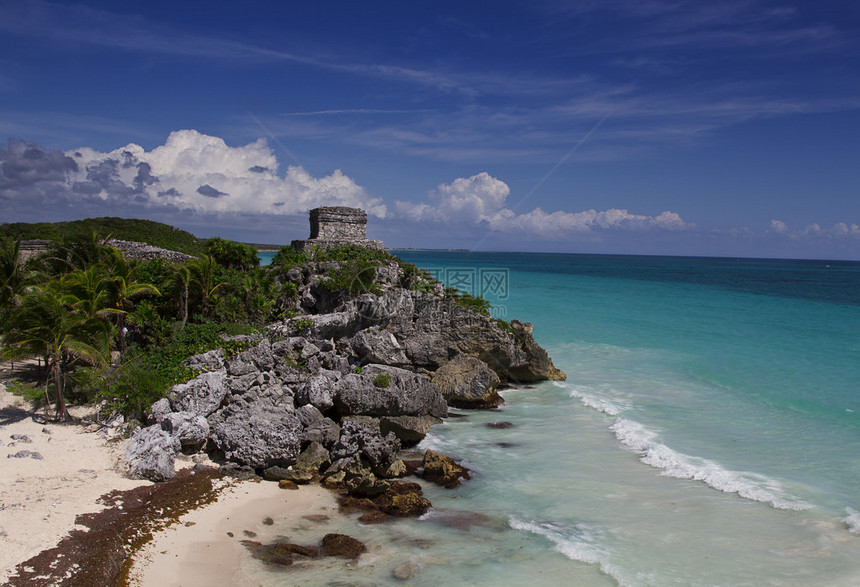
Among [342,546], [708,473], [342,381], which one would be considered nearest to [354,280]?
[342,381]

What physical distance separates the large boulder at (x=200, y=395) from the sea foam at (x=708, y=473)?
8267 millimetres

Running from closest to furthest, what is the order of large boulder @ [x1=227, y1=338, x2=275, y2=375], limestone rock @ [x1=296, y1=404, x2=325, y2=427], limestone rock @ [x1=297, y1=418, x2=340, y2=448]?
limestone rock @ [x1=297, y1=418, x2=340, y2=448]
limestone rock @ [x1=296, y1=404, x2=325, y2=427]
large boulder @ [x1=227, y1=338, x2=275, y2=375]

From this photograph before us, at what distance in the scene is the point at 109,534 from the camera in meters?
6.79

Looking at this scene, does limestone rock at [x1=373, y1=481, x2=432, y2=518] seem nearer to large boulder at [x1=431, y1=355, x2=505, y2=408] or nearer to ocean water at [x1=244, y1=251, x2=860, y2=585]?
ocean water at [x1=244, y1=251, x2=860, y2=585]

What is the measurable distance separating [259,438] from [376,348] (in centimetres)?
460

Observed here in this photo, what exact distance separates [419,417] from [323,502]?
356 centimetres

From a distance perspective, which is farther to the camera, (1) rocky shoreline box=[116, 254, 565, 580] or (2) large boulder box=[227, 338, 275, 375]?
(2) large boulder box=[227, 338, 275, 375]

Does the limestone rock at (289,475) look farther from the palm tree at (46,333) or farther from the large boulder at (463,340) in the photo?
the large boulder at (463,340)

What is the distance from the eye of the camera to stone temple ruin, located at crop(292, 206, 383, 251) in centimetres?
2033

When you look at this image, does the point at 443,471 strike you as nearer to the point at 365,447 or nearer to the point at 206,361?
the point at 365,447

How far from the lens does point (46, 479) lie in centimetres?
803

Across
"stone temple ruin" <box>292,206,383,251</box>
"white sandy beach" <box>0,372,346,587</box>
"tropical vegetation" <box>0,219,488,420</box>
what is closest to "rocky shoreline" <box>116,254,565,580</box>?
"white sandy beach" <box>0,372,346,587</box>

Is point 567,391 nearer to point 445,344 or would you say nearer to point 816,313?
point 445,344

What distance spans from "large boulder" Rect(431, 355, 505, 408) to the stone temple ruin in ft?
28.1
